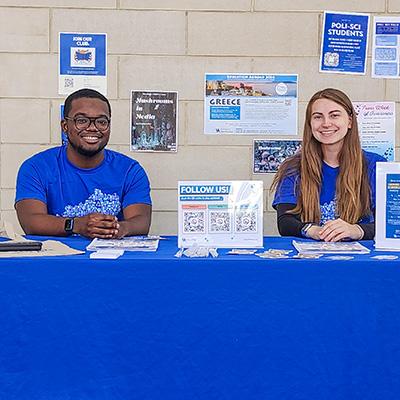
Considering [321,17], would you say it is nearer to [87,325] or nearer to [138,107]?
[138,107]

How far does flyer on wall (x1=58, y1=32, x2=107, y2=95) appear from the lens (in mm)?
2896

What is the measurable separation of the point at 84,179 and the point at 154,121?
28.1 inches

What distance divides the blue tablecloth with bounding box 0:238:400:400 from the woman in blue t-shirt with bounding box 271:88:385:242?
1.81ft

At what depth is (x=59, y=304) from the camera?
1511 mm

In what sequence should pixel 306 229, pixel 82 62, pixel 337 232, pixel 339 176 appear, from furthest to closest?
pixel 82 62 < pixel 339 176 < pixel 306 229 < pixel 337 232

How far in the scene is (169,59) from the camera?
2918 mm

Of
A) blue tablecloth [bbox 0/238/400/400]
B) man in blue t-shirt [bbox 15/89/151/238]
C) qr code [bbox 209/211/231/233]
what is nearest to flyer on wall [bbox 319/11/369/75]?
man in blue t-shirt [bbox 15/89/151/238]

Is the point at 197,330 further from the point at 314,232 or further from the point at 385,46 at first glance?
the point at 385,46

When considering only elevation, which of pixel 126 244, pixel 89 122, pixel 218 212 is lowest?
pixel 126 244

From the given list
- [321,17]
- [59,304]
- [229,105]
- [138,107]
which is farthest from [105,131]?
[321,17]

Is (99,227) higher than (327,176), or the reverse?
(327,176)

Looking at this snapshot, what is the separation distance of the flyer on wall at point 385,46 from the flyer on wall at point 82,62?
1269mm

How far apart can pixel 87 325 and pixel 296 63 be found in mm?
1856

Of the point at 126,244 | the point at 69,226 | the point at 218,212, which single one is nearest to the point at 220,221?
the point at 218,212
